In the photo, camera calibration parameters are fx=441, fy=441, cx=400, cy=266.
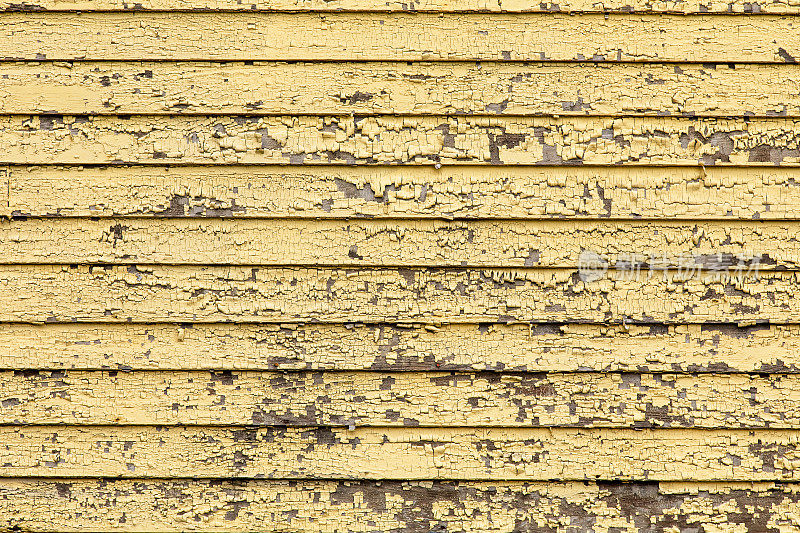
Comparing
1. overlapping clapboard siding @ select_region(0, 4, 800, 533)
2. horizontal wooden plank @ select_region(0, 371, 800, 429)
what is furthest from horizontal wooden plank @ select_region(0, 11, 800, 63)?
horizontal wooden plank @ select_region(0, 371, 800, 429)

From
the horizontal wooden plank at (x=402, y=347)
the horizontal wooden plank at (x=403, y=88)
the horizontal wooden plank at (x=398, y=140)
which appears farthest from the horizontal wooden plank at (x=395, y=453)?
the horizontal wooden plank at (x=403, y=88)

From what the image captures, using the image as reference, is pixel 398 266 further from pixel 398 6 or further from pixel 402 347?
pixel 398 6

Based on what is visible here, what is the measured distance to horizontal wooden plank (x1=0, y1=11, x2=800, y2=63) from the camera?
136 centimetres

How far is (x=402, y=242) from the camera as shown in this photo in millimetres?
1386

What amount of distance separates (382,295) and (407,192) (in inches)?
13.1

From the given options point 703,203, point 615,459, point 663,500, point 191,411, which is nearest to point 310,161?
point 191,411

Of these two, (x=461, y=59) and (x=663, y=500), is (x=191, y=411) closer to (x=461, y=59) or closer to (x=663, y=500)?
(x=461, y=59)

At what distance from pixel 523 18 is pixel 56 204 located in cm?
156

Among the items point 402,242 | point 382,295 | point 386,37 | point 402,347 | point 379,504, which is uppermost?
point 386,37

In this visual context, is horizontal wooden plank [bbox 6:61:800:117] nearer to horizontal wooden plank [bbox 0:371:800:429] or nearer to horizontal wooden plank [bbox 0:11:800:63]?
horizontal wooden plank [bbox 0:11:800:63]

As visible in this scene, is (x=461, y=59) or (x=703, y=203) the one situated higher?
(x=461, y=59)

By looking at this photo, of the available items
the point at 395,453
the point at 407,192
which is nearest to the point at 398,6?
the point at 407,192

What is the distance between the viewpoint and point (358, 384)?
4.58 ft

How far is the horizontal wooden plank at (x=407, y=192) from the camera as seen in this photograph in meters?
1.37
